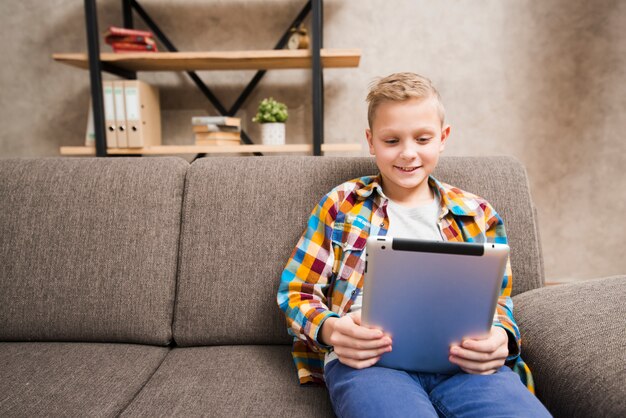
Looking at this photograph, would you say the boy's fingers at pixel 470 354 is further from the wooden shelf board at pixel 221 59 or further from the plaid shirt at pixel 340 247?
the wooden shelf board at pixel 221 59

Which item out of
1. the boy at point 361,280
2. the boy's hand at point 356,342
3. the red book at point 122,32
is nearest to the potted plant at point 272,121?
the red book at point 122,32

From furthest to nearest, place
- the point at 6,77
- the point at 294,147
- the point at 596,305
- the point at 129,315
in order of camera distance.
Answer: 1. the point at 6,77
2. the point at 294,147
3. the point at 129,315
4. the point at 596,305

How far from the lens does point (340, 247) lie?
2.92 feet

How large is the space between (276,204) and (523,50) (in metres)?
1.71

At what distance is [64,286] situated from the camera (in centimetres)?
99

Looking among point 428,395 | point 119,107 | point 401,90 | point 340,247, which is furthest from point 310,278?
point 119,107

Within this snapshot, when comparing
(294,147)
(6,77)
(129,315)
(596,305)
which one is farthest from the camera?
(6,77)

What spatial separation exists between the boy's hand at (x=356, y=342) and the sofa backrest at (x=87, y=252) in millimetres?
474

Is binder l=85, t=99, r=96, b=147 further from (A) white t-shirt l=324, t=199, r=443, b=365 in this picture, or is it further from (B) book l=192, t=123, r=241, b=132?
(A) white t-shirt l=324, t=199, r=443, b=365

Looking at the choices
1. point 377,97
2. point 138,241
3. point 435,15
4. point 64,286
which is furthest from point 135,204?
point 435,15

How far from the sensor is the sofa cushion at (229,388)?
74cm

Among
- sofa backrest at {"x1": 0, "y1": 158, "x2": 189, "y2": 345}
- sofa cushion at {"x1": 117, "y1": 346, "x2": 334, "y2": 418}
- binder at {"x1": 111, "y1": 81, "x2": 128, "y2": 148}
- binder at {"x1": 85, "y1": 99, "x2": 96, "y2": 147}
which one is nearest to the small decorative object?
binder at {"x1": 111, "y1": 81, "x2": 128, "y2": 148}

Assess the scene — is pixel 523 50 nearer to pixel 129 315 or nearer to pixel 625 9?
pixel 625 9

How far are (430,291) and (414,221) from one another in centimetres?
31
